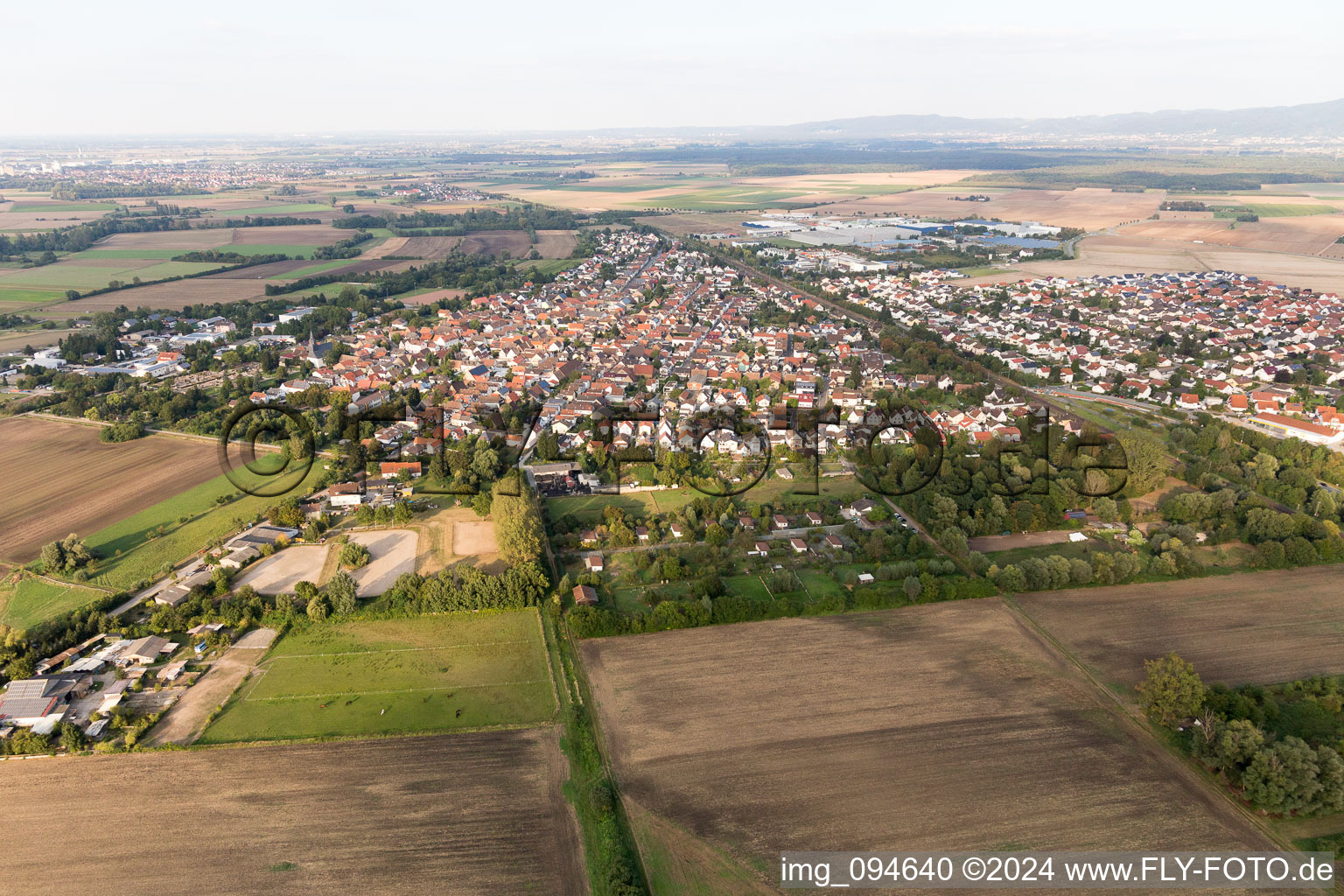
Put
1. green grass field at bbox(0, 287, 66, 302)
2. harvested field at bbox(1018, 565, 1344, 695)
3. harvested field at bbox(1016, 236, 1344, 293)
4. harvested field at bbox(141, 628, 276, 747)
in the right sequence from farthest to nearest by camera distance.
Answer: harvested field at bbox(1016, 236, 1344, 293) < green grass field at bbox(0, 287, 66, 302) < harvested field at bbox(1018, 565, 1344, 695) < harvested field at bbox(141, 628, 276, 747)

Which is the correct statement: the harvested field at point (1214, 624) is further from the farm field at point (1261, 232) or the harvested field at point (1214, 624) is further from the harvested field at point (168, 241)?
the harvested field at point (168, 241)

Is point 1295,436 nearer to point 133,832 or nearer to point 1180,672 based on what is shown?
point 1180,672

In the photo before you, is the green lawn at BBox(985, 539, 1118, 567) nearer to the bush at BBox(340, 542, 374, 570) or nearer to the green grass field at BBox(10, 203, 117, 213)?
the bush at BBox(340, 542, 374, 570)

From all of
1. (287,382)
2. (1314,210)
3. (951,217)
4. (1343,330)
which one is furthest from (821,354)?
(1314,210)

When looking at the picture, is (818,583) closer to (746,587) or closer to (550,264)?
(746,587)

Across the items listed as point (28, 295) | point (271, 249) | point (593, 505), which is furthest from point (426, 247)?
point (593, 505)

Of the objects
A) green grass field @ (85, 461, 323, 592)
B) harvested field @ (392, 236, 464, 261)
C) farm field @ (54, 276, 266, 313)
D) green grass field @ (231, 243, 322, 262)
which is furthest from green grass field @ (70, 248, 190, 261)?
green grass field @ (85, 461, 323, 592)
